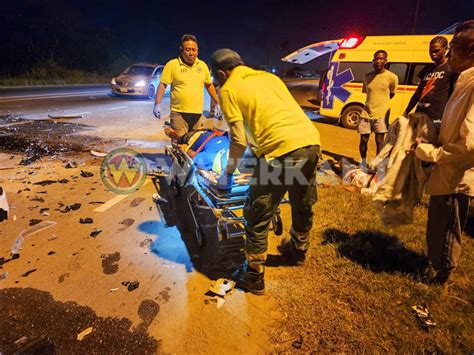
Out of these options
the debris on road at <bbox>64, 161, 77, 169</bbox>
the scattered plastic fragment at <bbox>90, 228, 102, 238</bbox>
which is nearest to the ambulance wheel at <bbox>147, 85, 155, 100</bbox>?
the debris on road at <bbox>64, 161, 77, 169</bbox>

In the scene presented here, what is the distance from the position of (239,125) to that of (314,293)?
1.65m

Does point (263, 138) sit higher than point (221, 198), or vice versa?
point (263, 138)

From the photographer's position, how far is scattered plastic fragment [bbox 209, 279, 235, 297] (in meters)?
2.65

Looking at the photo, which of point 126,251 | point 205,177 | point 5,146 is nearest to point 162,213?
point 126,251

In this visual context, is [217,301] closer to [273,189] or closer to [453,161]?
[273,189]

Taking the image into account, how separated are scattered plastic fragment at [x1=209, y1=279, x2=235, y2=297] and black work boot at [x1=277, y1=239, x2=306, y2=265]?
73cm

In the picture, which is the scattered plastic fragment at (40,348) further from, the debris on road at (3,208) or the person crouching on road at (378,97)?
the person crouching on road at (378,97)

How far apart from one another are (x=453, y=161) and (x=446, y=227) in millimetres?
619

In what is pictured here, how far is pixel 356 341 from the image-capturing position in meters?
2.25

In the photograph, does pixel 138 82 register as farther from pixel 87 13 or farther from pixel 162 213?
pixel 87 13

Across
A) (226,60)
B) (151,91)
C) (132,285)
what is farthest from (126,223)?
(151,91)

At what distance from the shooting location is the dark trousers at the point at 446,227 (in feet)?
7.83

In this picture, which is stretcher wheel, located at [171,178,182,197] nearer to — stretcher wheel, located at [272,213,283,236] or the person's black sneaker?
stretcher wheel, located at [272,213,283,236]

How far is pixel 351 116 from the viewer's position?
10.0 meters
